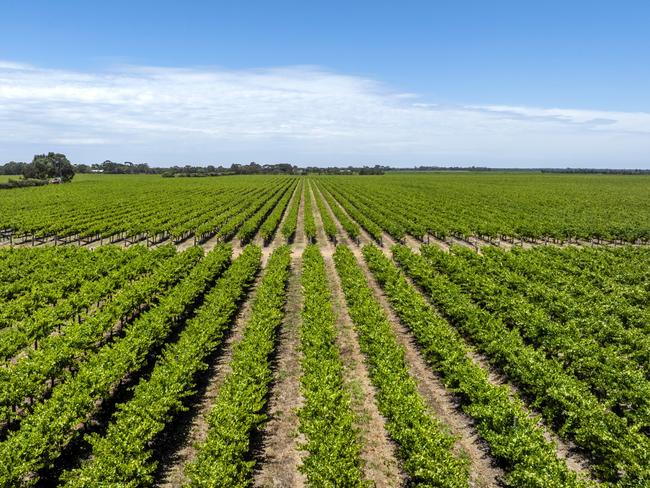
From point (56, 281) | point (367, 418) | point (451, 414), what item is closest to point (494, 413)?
point (451, 414)

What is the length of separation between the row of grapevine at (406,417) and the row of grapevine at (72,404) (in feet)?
25.9

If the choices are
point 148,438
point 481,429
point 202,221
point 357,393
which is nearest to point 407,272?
point 357,393

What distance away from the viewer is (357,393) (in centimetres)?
1359

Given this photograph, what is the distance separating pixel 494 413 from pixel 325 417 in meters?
4.41

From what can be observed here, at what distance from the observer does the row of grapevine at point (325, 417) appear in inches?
345

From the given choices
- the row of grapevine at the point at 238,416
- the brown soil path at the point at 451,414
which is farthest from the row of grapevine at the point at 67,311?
the brown soil path at the point at 451,414

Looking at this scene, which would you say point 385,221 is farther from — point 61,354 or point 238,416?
point 238,416

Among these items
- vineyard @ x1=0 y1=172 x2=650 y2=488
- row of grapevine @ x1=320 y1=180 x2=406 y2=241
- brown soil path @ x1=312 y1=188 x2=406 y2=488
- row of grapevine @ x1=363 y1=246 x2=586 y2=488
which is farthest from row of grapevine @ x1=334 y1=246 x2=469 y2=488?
row of grapevine @ x1=320 y1=180 x2=406 y2=241

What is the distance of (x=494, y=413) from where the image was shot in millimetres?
10531

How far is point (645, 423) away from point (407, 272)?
18003 mm

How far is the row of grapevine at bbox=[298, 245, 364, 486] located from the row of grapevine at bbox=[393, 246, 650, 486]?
569cm

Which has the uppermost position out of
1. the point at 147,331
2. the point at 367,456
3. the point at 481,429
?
the point at 147,331

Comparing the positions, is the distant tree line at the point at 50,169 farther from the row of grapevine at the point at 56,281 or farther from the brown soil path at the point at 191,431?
the brown soil path at the point at 191,431

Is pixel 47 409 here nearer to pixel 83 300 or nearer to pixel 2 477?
pixel 2 477
